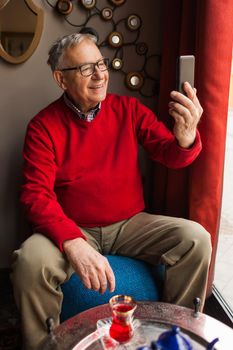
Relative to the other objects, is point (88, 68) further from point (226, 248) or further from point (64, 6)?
point (226, 248)

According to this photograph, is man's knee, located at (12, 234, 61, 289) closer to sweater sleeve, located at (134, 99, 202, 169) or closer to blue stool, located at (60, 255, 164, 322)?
blue stool, located at (60, 255, 164, 322)

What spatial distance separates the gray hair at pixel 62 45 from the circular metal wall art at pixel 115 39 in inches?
10.8

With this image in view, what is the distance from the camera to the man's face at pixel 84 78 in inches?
62.7

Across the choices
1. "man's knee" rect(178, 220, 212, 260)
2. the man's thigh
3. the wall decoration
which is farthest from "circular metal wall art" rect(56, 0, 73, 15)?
"man's knee" rect(178, 220, 212, 260)

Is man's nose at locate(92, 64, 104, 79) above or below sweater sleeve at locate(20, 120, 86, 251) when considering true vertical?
above

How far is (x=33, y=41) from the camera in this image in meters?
1.89

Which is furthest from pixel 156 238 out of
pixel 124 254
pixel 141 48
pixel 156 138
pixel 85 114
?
pixel 141 48

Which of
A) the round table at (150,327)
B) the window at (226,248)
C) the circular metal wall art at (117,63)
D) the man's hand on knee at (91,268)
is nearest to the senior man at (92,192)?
the man's hand on knee at (91,268)

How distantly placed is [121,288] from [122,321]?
399mm

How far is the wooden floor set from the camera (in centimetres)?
172

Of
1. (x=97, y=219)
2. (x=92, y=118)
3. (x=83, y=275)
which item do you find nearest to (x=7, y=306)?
(x=97, y=219)

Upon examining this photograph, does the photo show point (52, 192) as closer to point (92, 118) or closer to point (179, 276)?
point (92, 118)

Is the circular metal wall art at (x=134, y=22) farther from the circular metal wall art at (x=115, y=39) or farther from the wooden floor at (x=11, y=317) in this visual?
the wooden floor at (x=11, y=317)

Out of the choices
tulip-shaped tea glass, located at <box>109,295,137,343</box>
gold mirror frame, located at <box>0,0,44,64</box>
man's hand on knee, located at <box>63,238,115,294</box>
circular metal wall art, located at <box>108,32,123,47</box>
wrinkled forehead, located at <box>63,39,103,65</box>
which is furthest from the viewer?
circular metal wall art, located at <box>108,32,123,47</box>
